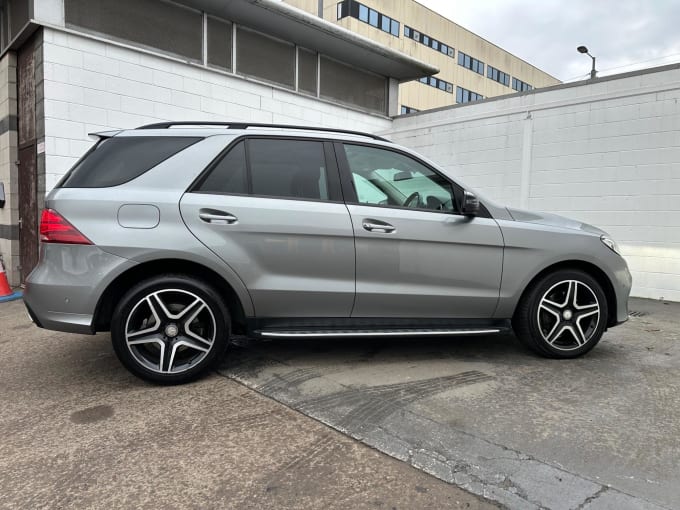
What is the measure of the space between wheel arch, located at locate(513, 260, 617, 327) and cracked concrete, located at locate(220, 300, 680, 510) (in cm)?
43

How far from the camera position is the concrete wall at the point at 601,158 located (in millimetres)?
6957

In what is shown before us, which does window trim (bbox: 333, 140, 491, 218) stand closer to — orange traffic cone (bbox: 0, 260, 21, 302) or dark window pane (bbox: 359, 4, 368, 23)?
orange traffic cone (bbox: 0, 260, 21, 302)

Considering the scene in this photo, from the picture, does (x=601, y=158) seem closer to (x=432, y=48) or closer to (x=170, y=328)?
(x=170, y=328)

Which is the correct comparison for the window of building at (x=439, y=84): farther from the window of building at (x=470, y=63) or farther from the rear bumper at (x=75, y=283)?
the rear bumper at (x=75, y=283)

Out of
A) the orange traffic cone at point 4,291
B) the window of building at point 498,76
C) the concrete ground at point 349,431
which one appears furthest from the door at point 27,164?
the window of building at point 498,76

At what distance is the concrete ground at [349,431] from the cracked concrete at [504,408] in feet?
0.04

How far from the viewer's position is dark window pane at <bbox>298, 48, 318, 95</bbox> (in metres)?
10.3

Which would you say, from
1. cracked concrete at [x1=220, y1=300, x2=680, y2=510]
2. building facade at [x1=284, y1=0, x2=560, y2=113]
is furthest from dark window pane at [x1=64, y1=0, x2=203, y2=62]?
building facade at [x1=284, y1=0, x2=560, y2=113]

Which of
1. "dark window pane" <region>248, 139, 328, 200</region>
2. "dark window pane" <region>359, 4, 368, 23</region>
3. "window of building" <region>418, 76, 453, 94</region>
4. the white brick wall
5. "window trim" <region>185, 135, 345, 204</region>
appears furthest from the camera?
"window of building" <region>418, 76, 453, 94</region>

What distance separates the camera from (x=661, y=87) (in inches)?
272

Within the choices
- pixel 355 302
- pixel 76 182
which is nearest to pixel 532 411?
pixel 355 302

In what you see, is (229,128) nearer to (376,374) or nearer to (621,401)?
(376,374)

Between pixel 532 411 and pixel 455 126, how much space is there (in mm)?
7270

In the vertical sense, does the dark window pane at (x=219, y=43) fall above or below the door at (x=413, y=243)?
above
